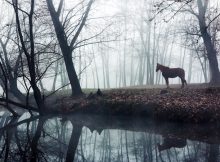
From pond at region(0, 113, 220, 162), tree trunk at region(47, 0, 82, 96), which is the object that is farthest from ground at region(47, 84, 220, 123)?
tree trunk at region(47, 0, 82, 96)

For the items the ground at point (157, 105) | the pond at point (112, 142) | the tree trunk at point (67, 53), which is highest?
the tree trunk at point (67, 53)

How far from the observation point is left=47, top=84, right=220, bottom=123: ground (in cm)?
1452

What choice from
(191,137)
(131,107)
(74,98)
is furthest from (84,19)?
(191,137)

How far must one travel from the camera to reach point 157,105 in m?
16.2

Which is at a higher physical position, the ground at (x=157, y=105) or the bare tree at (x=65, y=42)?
the bare tree at (x=65, y=42)

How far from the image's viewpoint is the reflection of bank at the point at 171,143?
1046 cm

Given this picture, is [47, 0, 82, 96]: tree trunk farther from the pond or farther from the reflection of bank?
the reflection of bank

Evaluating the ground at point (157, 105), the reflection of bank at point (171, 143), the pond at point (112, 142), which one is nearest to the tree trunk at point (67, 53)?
the ground at point (157, 105)

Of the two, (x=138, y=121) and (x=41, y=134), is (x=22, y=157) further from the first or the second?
(x=138, y=121)

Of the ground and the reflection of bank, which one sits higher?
the ground

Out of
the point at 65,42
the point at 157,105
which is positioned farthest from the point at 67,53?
the point at 157,105

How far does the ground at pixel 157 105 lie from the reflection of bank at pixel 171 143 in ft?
10.00

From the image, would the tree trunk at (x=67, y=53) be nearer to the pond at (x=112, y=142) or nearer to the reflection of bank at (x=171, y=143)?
the pond at (x=112, y=142)

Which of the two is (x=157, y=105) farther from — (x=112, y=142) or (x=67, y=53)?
(x=67, y=53)
